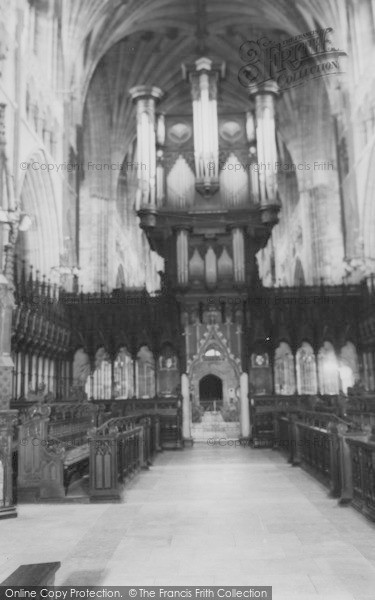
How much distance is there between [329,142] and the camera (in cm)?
2659

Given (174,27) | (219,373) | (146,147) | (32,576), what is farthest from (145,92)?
(32,576)

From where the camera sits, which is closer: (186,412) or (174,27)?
(186,412)

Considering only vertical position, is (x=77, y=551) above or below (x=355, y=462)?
below

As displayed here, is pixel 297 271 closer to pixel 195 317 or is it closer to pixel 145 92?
pixel 145 92

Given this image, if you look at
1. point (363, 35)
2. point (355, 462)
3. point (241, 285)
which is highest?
point (363, 35)

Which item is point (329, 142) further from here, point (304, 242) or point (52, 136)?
point (52, 136)

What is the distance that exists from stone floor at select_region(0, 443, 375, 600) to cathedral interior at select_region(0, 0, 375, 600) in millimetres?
37

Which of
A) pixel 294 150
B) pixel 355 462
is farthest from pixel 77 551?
pixel 294 150

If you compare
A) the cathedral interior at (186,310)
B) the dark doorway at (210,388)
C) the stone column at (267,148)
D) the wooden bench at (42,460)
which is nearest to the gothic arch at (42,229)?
the cathedral interior at (186,310)

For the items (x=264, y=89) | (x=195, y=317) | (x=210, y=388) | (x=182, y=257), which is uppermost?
(x=264, y=89)

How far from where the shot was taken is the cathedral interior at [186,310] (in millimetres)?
6035

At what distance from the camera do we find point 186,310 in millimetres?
18312

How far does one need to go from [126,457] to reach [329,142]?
69.6ft

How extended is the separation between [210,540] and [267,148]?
55.9 ft
